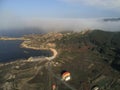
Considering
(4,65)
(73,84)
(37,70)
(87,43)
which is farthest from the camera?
(87,43)

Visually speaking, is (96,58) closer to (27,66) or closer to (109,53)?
(109,53)

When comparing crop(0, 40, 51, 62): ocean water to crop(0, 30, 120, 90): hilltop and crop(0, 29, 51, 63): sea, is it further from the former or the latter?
crop(0, 30, 120, 90): hilltop

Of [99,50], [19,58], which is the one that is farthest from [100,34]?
[19,58]

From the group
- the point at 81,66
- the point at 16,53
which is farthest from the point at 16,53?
the point at 81,66

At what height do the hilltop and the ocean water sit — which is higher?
the hilltop

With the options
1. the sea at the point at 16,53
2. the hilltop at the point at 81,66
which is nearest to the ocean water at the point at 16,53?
the sea at the point at 16,53

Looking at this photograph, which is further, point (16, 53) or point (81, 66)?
point (16, 53)

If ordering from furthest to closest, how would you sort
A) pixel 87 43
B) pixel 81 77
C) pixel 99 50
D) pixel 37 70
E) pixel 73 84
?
1. pixel 87 43
2. pixel 99 50
3. pixel 37 70
4. pixel 81 77
5. pixel 73 84

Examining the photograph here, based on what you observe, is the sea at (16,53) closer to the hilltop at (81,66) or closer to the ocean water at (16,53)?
the ocean water at (16,53)

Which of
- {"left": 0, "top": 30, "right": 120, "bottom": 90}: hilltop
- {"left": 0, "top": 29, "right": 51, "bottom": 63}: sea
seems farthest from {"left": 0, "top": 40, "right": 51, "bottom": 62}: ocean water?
{"left": 0, "top": 30, "right": 120, "bottom": 90}: hilltop

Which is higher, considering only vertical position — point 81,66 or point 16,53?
point 81,66

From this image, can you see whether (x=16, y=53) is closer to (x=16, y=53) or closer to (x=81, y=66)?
(x=16, y=53)
